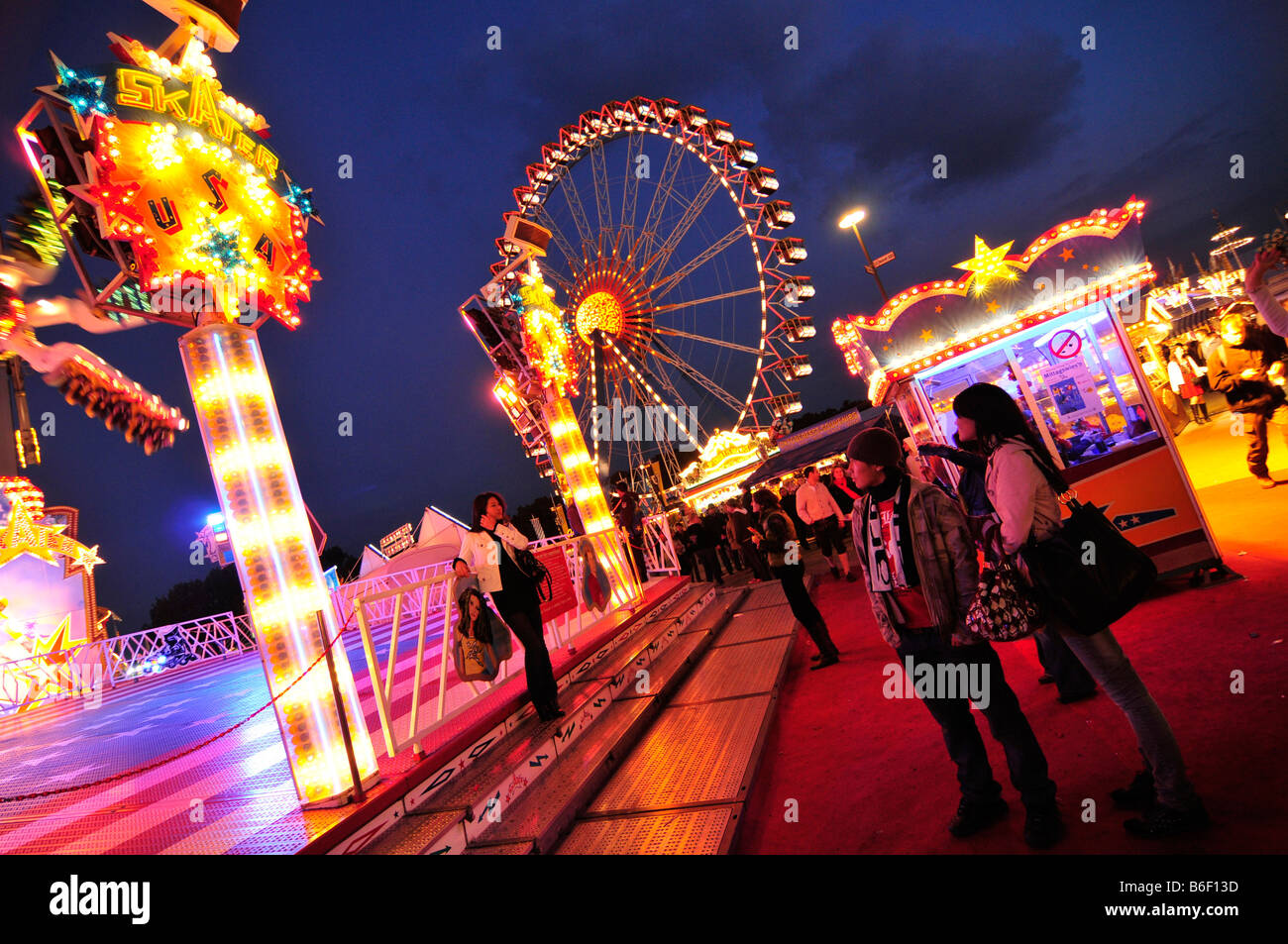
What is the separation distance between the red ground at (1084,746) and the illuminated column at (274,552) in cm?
232

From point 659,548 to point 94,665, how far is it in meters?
13.9

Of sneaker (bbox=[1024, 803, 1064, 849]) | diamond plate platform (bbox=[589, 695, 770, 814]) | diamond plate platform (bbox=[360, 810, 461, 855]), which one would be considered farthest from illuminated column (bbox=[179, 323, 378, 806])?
sneaker (bbox=[1024, 803, 1064, 849])

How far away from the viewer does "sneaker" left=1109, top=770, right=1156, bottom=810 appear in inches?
91.4

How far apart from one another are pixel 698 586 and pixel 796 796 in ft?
21.9

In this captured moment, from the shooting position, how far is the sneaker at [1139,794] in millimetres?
2320

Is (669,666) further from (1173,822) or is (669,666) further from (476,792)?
(1173,822)

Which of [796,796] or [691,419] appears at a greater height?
[691,419]

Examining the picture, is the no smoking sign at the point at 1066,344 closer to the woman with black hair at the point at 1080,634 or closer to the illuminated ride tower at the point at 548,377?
the woman with black hair at the point at 1080,634

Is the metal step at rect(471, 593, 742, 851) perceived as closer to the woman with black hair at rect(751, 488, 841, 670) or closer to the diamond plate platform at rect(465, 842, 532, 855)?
the diamond plate platform at rect(465, 842, 532, 855)

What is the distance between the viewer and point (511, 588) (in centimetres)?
417
